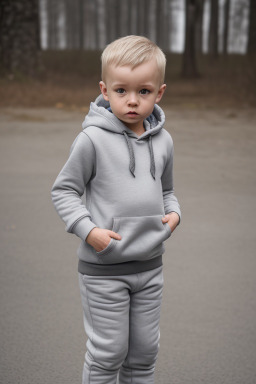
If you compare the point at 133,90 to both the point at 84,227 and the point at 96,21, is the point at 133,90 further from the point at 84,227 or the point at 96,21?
the point at 96,21

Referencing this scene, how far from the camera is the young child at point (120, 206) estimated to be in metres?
2.17

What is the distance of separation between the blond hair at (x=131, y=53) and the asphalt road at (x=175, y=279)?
Result: 1474 millimetres

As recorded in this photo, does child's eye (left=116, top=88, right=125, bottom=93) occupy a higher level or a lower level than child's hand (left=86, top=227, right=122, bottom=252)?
higher

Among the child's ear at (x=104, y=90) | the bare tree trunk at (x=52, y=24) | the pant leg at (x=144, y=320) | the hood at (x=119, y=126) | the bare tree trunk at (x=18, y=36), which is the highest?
the child's ear at (x=104, y=90)

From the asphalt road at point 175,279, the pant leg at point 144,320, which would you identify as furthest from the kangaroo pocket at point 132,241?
the asphalt road at point 175,279

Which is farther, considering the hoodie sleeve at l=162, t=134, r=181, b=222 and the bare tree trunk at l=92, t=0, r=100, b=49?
the bare tree trunk at l=92, t=0, r=100, b=49

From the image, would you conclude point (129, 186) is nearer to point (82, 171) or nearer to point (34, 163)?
point (82, 171)

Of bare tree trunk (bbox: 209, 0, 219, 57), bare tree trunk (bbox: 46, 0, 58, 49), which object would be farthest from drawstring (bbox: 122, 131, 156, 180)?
bare tree trunk (bbox: 46, 0, 58, 49)

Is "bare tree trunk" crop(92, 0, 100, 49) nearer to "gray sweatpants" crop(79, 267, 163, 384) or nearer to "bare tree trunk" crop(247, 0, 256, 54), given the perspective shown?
"bare tree trunk" crop(247, 0, 256, 54)

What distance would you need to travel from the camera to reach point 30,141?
8531 millimetres

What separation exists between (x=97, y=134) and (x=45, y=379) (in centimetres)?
124

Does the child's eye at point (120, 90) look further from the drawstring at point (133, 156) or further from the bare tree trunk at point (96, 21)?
the bare tree trunk at point (96, 21)

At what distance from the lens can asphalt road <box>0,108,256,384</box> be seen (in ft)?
9.73

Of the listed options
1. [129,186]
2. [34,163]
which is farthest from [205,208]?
[129,186]
